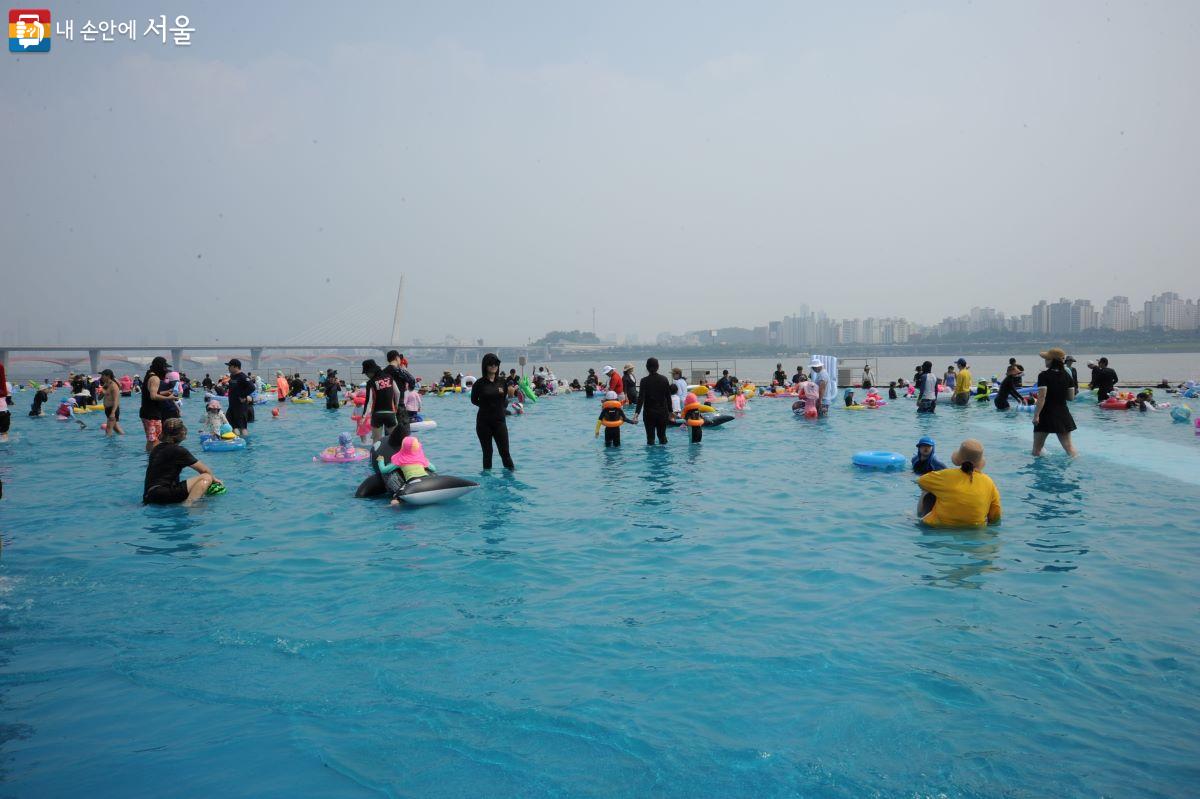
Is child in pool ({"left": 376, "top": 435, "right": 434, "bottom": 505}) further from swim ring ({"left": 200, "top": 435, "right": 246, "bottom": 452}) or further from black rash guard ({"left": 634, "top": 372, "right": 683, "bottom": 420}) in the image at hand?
swim ring ({"left": 200, "top": 435, "right": 246, "bottom": 452})

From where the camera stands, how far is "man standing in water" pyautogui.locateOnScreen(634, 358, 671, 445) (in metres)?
14.1

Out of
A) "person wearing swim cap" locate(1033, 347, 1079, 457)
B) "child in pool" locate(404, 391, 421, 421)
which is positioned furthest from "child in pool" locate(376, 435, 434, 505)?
"person wearing swim cap" locate(1033, 347, 1079, 457)

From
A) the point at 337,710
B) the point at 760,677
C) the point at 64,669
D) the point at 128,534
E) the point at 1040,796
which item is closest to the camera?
→ the point at 1040,796

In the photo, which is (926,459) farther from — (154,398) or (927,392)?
(927,392)

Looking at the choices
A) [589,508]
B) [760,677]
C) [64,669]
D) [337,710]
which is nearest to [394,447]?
[589,508]

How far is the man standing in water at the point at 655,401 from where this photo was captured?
14.1m

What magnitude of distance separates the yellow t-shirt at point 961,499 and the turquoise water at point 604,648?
0.19 meters

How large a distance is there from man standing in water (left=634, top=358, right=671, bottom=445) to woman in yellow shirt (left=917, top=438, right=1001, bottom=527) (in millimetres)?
6708

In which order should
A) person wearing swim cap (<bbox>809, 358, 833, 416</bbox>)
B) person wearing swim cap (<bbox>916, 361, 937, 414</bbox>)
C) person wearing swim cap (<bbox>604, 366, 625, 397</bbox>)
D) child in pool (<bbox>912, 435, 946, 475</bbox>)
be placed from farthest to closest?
person wearing swim cap (<bbox>916, 361, 937, 414</bbox>)
person wearing swim cap (<bbox>809, 358, 833, 416</bbox>)
person wearing swim cap (<bbox>604, 366, 625, 397</bbox>)
child in pool (<bbox>912, 435, 946, 475</bbox>)

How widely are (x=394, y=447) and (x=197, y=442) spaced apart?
32.9 feet

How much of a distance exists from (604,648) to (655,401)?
9.69 m

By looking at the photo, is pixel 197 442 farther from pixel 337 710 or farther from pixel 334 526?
pixel 337 710

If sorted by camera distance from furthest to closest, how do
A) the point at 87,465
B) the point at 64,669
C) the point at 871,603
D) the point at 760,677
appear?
the point at 87,465
the point at 871,603
the point at 64,669
the point at 760,677

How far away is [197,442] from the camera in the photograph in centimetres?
1770
